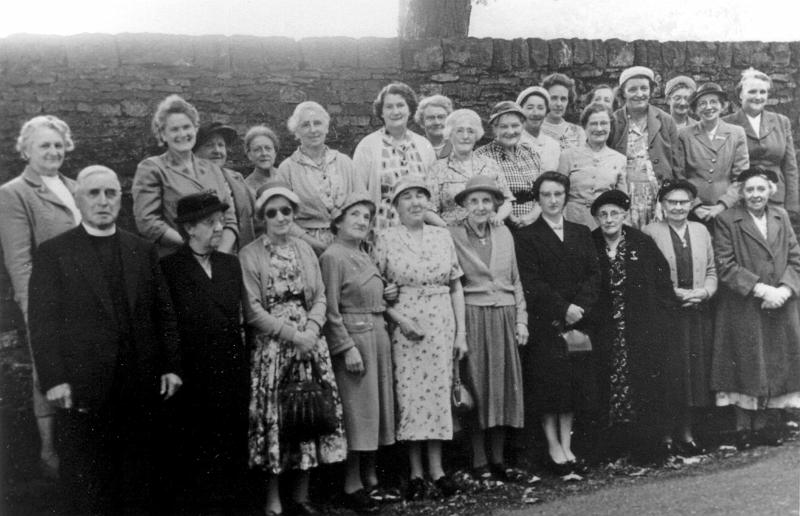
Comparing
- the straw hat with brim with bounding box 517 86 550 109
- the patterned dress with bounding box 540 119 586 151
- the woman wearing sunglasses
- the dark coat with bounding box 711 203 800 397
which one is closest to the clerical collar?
the woman wearing sunglasses

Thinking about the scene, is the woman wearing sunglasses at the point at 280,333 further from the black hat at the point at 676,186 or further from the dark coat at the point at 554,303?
the black hat at the point at 676,186

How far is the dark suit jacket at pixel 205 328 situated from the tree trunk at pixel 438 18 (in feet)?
15.0

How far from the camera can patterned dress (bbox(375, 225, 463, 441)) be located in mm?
5203

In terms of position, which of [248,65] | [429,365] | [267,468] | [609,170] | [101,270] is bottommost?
[267,468]

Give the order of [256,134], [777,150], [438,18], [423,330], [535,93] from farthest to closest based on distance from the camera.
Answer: [438,18] → [777,150] → [535,93] → [256,134] → [423,330]

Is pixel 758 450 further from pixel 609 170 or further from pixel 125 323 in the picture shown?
pixel 125 323

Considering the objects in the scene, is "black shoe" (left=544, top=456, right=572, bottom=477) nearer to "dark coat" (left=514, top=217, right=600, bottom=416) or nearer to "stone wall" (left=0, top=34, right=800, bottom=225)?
"dark coat" (left=514, top=217, right=600, bottom=416)

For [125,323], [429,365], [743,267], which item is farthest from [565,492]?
[125,323]

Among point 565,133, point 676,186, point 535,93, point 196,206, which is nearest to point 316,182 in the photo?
point 196,206

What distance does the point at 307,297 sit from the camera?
493 cm

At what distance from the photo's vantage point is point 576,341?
18.2 ft

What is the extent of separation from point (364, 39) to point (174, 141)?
7.47 feet

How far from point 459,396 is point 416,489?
0.63 m

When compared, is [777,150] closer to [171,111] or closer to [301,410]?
[301,410]
